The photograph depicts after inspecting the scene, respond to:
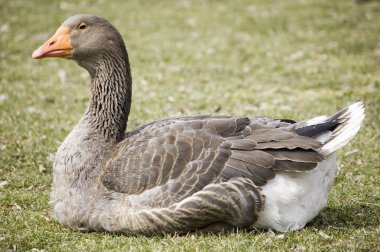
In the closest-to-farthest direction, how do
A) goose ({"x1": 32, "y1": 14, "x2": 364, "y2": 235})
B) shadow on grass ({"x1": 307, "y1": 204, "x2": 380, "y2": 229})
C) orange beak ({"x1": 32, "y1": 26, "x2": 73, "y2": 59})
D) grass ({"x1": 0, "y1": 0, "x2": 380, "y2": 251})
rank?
1. goose ({"x1": 32, "y1": 14, "x2": 364, "y2": 235})
2. grass ({"x1": 0, "y1": 0, "x2": 380, "y2": 251})
3. shadow on grass ({"x1": 307, "y1": 204, "x2": 380, "y2": 229})
4. orange beak ({"x1": 32, "y1": 26, "x2": 73, "y2": 59})

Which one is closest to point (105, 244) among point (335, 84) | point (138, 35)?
point (335, 84)

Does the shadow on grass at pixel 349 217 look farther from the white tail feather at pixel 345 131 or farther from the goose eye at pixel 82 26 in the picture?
the goose eye at pixel 82 26

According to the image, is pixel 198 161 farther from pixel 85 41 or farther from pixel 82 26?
pixel 82 26

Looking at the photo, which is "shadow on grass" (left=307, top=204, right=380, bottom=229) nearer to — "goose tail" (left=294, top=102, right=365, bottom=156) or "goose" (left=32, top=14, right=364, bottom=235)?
"goose" (left=32, top=14, right=364, bottom=235)

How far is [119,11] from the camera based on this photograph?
18.6 meters

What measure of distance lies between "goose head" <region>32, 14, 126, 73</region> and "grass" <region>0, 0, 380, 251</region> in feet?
5.59

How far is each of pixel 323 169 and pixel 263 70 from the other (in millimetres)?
7465

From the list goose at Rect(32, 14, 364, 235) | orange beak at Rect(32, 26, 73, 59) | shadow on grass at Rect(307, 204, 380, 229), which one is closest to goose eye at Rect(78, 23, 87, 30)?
orange beak at Rect(32, 26, 73, 59)

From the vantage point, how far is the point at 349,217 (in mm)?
6008

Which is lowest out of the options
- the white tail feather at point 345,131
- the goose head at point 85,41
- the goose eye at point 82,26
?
the white tail feather at point 345,131

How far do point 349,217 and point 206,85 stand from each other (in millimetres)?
6342

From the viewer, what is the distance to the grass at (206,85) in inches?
216

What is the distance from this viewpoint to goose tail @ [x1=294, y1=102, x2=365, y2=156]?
5.37 meters

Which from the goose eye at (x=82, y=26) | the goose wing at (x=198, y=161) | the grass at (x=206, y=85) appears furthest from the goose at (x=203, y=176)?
the goose eye at (x=82, y=26)
